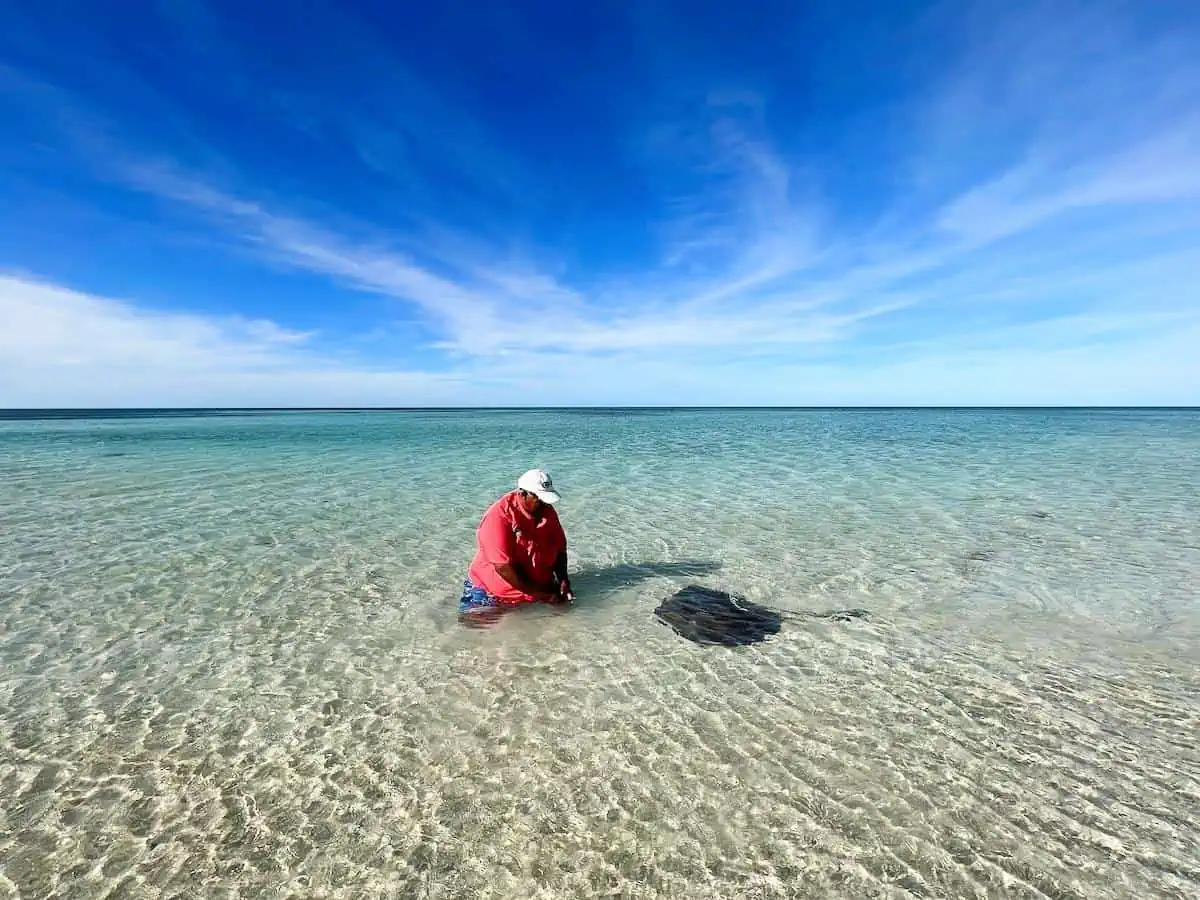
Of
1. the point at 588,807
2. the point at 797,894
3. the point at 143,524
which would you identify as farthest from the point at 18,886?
the point at 143,524

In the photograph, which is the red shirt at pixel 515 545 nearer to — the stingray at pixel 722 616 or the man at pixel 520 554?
the man at pixel 520 554

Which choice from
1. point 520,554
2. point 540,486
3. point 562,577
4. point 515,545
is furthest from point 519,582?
point 540,486

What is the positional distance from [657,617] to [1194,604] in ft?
22.3

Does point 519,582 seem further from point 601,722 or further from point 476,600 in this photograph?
point 601,722

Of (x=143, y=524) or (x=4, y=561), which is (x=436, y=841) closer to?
(x=4, y=561)

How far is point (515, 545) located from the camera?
7227 millimetres

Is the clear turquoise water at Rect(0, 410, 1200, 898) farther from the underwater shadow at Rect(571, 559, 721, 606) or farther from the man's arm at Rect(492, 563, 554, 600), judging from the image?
the man's arm at Rect(492, 563, 554, 600)

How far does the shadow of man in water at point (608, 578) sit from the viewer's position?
726 cm

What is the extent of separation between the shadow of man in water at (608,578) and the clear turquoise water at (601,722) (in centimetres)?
9

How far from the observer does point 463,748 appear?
4473mm

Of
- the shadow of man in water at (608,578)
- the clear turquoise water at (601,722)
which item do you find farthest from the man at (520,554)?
the clear turquoise water at (601,722)

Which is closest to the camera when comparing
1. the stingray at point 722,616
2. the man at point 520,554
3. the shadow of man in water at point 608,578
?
the stingray at point 722,616

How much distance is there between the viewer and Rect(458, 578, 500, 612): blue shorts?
24.1 ft

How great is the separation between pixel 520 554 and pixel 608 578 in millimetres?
2018
